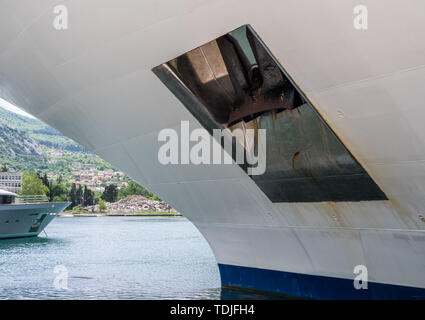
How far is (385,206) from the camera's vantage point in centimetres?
584

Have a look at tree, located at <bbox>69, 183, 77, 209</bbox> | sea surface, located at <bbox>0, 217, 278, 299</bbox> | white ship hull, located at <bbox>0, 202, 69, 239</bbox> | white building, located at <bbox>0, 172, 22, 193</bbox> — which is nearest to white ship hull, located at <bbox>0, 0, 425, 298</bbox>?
sea surface, located at <bbox>0, 217, 278, 299</bbox>

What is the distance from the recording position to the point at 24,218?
34.8 m

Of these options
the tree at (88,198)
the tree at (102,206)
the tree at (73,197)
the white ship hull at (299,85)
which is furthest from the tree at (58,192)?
the white ship hull at (299,85)

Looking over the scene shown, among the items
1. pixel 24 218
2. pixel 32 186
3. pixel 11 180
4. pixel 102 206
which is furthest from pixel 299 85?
pixel 11 180

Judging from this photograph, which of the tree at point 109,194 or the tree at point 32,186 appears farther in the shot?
the tree at point 109,194

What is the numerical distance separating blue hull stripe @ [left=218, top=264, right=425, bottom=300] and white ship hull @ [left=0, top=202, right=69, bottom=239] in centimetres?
2820

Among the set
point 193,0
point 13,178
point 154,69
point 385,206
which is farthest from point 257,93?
point 13,178

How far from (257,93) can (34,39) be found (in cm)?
292

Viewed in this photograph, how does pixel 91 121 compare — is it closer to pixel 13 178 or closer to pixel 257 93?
pixel 257 93

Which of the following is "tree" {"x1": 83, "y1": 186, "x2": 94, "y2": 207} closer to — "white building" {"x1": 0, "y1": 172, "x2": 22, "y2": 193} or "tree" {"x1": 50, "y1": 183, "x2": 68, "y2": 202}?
A: "tree" {"x1": 50, "y1": 183, "x2": 68, "y2": 202}

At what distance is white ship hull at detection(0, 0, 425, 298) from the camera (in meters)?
Answer: 4.32

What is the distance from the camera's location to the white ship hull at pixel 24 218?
33.1 metres

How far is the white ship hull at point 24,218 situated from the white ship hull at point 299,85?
27.7 meters

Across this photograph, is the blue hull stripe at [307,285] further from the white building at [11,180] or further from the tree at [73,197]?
the white building at [11,180]
